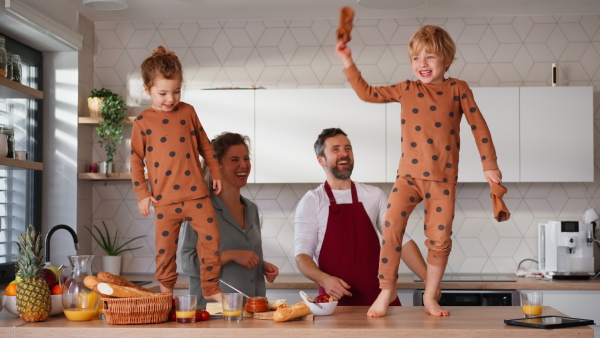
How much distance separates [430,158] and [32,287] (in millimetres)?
1264

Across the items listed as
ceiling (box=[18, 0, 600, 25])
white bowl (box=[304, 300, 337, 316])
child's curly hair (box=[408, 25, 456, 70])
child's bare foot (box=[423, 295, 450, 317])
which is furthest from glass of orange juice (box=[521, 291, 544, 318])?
ceiling (box=[18, 0, 600, 25])

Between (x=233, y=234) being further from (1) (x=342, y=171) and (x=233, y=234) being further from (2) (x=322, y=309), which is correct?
(2) (x=322, y=309)

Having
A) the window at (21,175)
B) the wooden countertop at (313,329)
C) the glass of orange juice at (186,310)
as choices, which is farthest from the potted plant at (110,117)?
the glass of orange juice at (186,310)

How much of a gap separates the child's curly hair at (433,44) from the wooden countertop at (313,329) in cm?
78

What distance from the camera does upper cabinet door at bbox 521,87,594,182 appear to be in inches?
168

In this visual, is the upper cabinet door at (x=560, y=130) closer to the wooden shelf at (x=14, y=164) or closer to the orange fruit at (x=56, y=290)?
the wooden shelf at (x=14, y=164)

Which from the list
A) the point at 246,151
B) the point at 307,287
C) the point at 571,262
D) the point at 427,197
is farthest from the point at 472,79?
the point at 427,197

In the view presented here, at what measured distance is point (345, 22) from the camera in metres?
2.05

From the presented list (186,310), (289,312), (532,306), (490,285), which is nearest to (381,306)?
(289,312)

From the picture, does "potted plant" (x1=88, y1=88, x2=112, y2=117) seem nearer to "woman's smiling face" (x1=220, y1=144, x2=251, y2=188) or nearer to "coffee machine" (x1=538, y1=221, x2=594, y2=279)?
"woman's smiling face" (x1=220, y1=144, x2=251, y2=188)

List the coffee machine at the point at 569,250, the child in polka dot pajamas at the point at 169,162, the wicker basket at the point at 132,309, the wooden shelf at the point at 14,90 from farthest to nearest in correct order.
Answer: the coffee machine at the point at 569,250
the wooden shelf at the point at 14,90
the child in polka dot pajamas at the point at 169,162
the wicker basket at the point at 132,309

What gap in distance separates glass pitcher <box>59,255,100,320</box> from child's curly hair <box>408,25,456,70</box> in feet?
3.91

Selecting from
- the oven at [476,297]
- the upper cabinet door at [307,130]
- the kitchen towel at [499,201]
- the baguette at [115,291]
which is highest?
the upper cabinet door at [307,130]

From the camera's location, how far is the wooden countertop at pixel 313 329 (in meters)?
1.96
